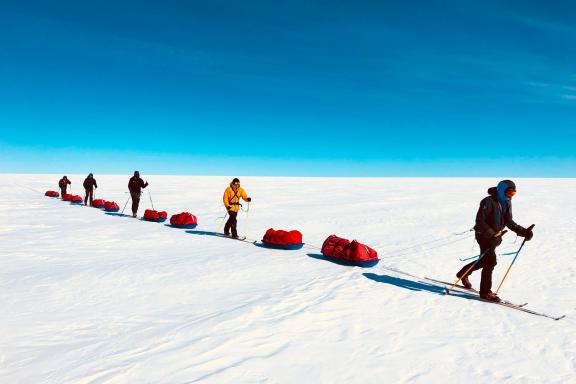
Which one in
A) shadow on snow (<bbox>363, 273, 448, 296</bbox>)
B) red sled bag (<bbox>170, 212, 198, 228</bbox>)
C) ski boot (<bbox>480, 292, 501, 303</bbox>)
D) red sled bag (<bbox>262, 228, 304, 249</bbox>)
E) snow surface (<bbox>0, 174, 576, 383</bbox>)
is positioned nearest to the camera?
snow surface (<bbox>0, 174, 576, 383</bbox>)

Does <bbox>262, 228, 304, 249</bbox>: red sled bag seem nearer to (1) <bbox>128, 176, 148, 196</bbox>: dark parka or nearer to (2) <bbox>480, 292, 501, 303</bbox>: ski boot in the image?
(2) <bbox>480, 292, 501, 303</bbox>: ski boot

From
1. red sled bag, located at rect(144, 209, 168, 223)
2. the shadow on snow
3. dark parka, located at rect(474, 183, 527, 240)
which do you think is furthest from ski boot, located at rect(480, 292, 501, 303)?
red sled bag, located at rect(144, 209, 168, 223)

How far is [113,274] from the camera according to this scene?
7492mm

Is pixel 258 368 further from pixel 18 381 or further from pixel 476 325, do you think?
pixel 476 325

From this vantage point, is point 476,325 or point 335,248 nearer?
point 476,325

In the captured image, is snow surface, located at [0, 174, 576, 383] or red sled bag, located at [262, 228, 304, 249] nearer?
snow surface, located at [0, 174, 576, 383]

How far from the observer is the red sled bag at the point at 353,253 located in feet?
27.6

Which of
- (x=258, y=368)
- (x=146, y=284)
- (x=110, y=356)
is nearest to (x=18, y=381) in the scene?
(x=110, y=356)

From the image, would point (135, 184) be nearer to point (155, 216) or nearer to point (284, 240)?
point (155, 216)

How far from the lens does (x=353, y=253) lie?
8500 mm

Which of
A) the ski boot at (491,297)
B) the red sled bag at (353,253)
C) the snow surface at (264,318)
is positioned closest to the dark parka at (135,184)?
the snow surface at (264,318)

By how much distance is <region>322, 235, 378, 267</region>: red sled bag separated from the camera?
8398 mm

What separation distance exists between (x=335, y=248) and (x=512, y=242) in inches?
256

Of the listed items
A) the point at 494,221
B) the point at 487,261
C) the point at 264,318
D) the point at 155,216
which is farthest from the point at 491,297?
the point at 155,216
